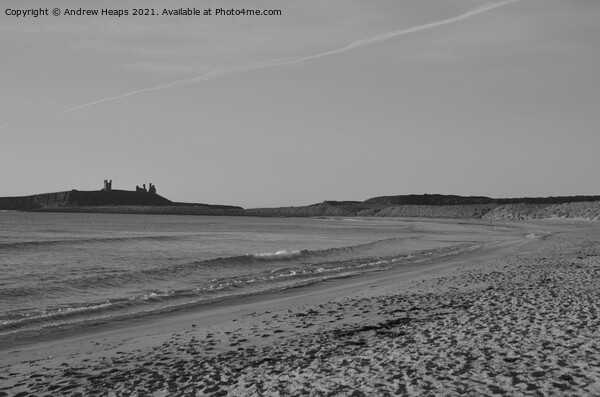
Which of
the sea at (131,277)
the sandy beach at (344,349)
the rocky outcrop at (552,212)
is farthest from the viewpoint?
the rocky outcrop at (552,212)

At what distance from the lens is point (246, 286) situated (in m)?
22.7

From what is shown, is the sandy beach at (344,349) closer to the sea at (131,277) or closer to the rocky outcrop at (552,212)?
the sea at (131,277)

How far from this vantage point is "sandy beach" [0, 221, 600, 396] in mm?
8539

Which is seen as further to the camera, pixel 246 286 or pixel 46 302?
pixel 246 286

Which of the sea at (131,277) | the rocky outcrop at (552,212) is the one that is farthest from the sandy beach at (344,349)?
the rocky outcrop at (552,212)

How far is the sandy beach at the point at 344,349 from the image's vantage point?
336 inches

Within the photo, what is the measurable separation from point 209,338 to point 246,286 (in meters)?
9.89

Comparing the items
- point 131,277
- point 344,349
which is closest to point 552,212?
point 131,277

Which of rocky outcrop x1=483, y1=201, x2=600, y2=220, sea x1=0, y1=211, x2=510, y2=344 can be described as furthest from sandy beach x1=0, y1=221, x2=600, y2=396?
rocky outcrop x1=483, y1=201, x2=600, y2=220

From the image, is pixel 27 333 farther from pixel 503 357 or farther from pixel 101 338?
pixel 503 357

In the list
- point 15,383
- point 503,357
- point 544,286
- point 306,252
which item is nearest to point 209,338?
point 15,383

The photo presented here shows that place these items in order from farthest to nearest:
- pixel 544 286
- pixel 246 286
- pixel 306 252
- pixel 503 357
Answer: pixel 306 252, pixel 246 286, pixel 544 286, pixel 503 357

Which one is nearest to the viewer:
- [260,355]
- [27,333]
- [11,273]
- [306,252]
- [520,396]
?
[520,396]

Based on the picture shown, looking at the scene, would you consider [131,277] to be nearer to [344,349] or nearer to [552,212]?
[344,349]
